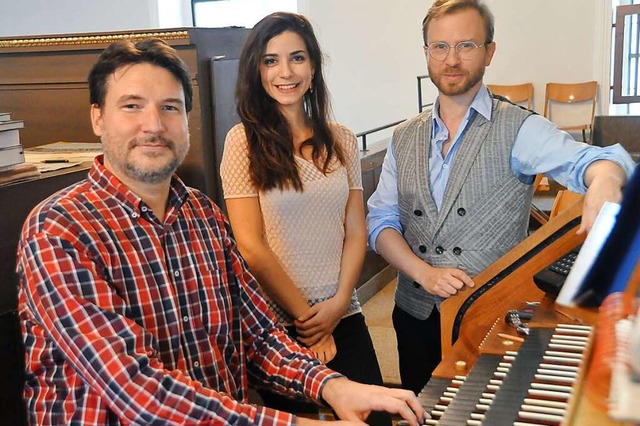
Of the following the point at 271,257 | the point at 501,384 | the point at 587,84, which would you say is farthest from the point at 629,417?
the point at 587,84

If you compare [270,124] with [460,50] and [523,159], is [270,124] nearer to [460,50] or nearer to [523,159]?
[460,50]

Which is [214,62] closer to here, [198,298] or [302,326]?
[302,326]

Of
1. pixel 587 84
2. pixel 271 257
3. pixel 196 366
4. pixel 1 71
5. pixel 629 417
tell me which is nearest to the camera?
Result: pixel 629 417

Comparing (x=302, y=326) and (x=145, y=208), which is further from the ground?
(x=145, y=208)

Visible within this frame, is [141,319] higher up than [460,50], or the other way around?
[460,50]

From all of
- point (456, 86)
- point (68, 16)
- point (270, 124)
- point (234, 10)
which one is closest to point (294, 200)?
point (270, 124)

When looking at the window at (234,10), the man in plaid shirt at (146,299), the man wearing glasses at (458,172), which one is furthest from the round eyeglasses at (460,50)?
the window at (234,10)

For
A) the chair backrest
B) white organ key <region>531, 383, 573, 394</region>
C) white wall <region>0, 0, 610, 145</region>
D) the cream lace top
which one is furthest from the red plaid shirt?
white wall <region>0, 0, 610, 145</region>

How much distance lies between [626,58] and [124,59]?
7.81 meters

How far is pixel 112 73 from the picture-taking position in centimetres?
167

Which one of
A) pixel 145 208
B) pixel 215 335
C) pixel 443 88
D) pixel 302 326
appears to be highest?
pixel 443 88

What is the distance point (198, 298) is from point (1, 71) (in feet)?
5.84

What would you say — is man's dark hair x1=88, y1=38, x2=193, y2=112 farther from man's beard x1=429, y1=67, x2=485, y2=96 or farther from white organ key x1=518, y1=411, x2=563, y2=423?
white organ key x1=518, y1=411, x2=563, y2=423

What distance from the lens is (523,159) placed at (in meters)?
2.00
